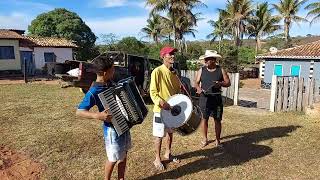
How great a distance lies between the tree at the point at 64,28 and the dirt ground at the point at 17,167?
33.3m

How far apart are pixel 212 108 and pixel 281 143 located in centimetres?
175

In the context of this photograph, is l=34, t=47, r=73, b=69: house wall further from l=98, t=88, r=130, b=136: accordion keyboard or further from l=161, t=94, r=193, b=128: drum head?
l=98, t=88, r=130, b=136: accordion keyboard

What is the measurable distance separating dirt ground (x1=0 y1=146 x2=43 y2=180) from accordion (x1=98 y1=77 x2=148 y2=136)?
2038mm

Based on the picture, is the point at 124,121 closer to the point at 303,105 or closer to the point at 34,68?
the point at 303,105

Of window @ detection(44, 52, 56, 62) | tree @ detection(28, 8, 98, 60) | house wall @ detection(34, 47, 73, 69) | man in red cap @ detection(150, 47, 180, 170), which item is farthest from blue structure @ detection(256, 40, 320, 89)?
man in red cap @ detection(150, 47, 180, 170)

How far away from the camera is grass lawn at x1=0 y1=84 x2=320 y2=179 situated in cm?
525

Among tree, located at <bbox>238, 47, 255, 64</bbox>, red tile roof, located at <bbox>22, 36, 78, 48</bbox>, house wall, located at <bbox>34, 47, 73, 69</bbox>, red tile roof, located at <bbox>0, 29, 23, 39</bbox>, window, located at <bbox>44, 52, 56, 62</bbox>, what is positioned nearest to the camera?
red tile roof, located at <bbox>0, 29, 23, 39</bbox>

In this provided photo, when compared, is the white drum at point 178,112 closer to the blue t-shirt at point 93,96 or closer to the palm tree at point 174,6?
the blue t-shirt at point 93,96

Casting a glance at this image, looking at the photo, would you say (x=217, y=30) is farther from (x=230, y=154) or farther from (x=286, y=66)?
(x=230, y=154)

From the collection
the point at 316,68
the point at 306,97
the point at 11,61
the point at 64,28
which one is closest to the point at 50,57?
the point at 11,61

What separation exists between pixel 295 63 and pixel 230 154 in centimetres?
2159

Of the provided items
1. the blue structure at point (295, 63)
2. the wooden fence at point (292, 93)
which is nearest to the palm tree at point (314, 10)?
the blue structure at point (295, 63)

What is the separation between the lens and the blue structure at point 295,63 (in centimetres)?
2444

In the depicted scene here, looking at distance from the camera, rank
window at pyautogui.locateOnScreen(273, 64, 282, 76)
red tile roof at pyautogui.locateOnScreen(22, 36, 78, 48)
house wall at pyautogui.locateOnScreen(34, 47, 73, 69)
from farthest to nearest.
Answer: house wall at pyautogui.locateOnScreen(34, 47, 73, 69), red tile roof at pyautogui.locateOnScreen(22, 36, 78, 48), window at pyautogui.locateOnScreen(273, 64, 282, 76)
